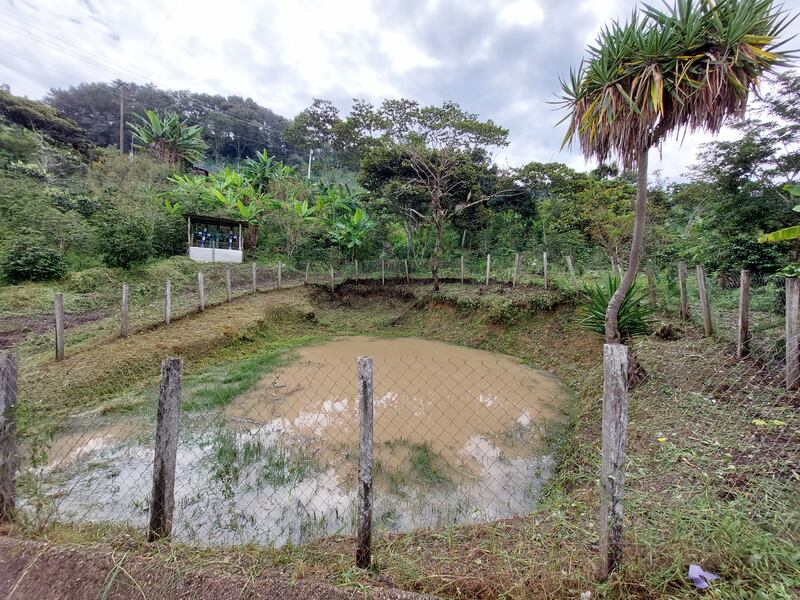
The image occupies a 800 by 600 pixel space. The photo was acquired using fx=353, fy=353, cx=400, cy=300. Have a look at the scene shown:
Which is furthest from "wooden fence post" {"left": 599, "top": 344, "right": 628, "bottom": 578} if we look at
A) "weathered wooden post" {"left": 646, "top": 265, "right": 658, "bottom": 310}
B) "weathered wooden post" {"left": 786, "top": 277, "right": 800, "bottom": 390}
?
"weathered wooden post" {"left": 646, "top": 265, "right": 658, "bottom": 310}

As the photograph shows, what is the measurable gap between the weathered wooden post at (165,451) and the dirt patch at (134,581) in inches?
7.4

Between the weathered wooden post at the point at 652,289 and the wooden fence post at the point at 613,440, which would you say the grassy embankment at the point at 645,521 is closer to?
the wooden fence post at the point at 613,440

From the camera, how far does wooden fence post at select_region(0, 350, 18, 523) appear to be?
2156 mm

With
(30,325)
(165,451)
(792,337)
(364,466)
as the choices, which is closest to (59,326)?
(30,325)

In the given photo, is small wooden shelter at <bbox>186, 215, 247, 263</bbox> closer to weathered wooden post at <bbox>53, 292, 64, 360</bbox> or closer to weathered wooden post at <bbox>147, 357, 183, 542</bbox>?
weathered wooden post at <bbox>53, 292, 64, 360</bbox>

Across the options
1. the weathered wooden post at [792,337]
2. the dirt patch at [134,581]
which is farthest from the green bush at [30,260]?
the weathered wooden post at [792,337]

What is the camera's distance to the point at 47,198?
42.7 ft

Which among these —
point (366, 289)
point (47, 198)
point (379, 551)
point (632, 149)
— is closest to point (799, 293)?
point (632, 149)

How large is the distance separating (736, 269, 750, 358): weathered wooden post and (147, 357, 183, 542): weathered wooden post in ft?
20.6

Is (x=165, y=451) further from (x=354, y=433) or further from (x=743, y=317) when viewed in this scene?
(x=743, y=317)

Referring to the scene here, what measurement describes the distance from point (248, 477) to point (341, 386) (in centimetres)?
286

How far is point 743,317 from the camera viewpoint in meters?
4.65

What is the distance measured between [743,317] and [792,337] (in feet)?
2.89

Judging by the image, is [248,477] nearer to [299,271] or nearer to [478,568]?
[478,568]
